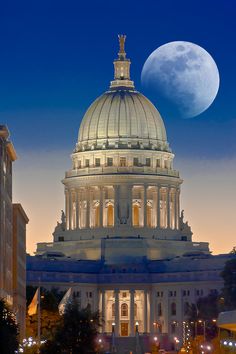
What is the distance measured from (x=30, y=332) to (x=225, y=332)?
4302 centimetres

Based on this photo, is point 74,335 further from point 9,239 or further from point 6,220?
point 9,239

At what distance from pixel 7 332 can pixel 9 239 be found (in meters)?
46.1

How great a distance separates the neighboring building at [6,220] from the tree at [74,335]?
35.8 ft

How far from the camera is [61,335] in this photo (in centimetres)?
14288

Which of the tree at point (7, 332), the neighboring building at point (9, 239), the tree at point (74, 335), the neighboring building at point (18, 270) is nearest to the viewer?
the tree at point (7, 332)

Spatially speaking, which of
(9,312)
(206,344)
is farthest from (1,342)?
(206,344)

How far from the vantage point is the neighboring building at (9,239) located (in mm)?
158125

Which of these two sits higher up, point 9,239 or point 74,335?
point 9,239

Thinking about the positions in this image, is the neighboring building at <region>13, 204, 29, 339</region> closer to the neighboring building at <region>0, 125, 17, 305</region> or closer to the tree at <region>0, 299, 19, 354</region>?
the neighboring building at <region>0, 125, 17, 305</region>

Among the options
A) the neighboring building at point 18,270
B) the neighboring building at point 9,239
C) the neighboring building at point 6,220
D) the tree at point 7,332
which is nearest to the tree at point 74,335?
the tree at point 7,332

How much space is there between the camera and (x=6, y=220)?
545ft

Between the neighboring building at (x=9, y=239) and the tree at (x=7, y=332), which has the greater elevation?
the neighboring building at (x=9, y=239)

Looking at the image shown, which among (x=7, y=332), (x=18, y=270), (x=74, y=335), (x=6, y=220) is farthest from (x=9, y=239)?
(x=7, y=332)

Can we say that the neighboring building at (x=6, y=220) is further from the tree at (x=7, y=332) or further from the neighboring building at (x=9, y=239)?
the tree at (x=7, y=332)
